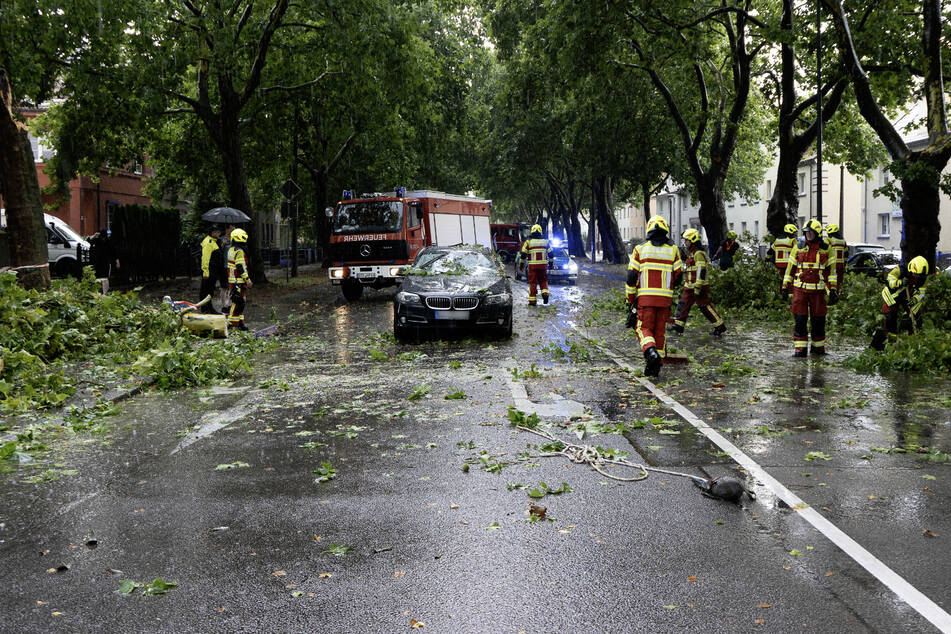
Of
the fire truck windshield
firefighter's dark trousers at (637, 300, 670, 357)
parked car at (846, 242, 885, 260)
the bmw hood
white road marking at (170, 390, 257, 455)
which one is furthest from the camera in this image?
parked car at (846, 242, 885, 260)

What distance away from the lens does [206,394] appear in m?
10.1

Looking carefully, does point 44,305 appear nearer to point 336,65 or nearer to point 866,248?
point 336,65

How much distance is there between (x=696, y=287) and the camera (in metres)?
15.6

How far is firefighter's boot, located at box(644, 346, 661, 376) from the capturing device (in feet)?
34.7

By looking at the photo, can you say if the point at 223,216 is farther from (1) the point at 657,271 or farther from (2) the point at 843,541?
(2) the point at 843,541

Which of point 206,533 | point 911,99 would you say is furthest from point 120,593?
point 911,99

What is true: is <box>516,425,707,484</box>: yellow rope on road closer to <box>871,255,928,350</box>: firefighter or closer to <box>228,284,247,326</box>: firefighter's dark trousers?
<box>871,255,928,350</box>: firefighter

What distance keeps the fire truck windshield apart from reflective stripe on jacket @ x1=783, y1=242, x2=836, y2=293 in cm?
1432

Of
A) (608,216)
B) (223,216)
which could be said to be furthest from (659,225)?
(608,216)

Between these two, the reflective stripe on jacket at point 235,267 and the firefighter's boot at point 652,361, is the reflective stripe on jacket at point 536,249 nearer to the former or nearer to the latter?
the reflective stripe on jacket at point 235,267

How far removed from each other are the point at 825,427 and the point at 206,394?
245 inches

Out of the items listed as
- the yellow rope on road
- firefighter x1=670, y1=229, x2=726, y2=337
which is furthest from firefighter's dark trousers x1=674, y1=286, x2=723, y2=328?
the yellow rope on road

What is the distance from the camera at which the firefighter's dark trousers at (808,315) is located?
12555mm

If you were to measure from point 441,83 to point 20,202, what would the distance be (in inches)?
919
